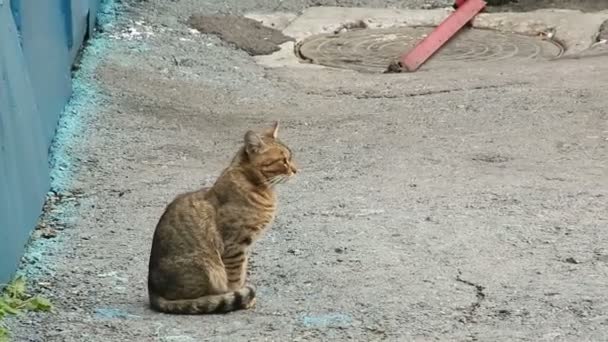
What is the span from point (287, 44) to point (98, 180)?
403cm

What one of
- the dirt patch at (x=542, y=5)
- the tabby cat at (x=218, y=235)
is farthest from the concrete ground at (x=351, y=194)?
the dirt patch at (x=542, y=5)

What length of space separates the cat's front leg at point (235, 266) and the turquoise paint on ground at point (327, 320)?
15.3 inches

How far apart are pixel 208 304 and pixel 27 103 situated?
2025mm

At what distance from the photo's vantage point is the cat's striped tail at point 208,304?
16.9ft

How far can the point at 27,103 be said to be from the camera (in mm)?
6605

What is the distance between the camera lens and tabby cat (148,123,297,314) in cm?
517

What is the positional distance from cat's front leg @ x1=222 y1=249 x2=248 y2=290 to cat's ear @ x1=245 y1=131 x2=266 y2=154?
1.42 ft

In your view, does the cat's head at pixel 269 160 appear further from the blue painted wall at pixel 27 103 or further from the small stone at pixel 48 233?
the small stone at pixel 48 233

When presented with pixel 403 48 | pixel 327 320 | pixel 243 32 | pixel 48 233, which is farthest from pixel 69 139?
pixel 403 48

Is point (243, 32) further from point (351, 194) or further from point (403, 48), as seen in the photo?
point (351, 194)

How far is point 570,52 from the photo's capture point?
34.7 ft

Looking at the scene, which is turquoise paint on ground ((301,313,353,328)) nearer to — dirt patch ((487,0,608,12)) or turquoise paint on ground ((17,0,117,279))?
turquoise paint on ground ((17,0,117,279))

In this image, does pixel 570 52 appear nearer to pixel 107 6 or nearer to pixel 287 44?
pixel 287 44

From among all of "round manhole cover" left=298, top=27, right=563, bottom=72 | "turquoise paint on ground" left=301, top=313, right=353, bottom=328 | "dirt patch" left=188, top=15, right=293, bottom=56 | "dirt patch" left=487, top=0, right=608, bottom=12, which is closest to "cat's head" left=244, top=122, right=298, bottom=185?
"turquoise paint on ground" left=301, top=313, right=353, bottom=328
